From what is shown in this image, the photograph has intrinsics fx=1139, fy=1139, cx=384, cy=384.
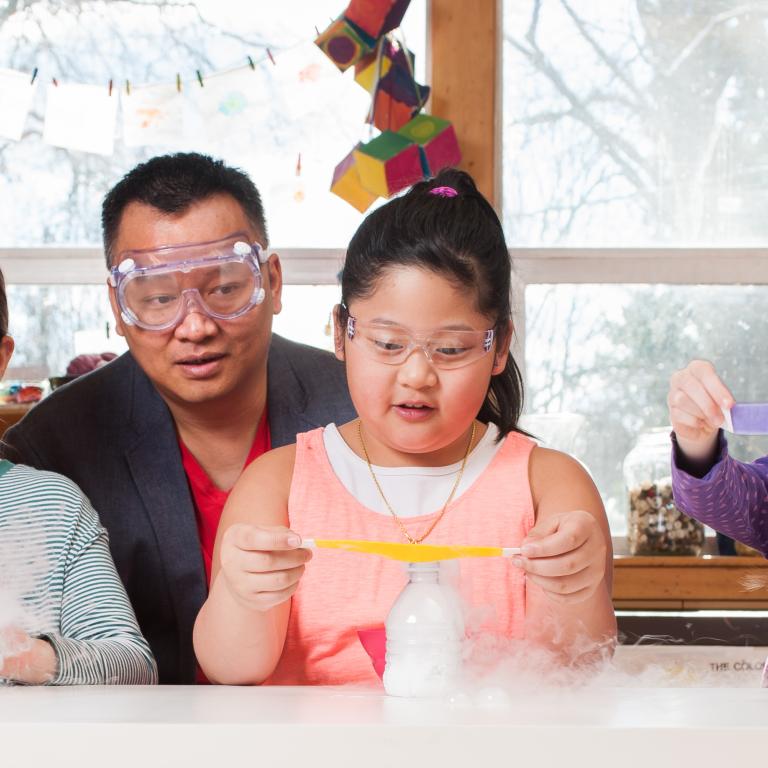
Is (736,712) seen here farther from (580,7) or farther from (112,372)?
(580,7)

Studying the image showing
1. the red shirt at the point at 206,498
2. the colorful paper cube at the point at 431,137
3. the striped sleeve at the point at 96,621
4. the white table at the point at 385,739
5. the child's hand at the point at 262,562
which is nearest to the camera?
the white table at the point at 385,739

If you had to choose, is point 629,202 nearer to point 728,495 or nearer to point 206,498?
point 206,498

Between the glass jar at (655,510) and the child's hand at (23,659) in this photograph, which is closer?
the child's hand at (23,659)

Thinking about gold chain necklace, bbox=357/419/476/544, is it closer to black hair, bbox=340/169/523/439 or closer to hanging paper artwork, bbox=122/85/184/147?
black hair, bbox=340/169/523/439

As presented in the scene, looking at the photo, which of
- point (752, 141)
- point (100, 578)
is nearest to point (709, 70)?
point (752, 141)

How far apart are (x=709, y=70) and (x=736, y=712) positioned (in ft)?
9.56

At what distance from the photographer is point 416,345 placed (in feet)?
4.27

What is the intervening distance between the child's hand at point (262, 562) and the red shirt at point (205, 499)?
2.55 feet

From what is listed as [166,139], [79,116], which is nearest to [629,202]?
[166,139]

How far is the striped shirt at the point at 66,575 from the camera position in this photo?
1.31 metres

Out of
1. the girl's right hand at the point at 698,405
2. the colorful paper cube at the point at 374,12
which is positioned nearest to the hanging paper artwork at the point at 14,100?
the colorful paper cube at the point at 374,12

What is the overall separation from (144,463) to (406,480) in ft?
2.03

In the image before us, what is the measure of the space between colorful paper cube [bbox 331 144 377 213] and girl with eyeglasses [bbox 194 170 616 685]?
159 centimetres

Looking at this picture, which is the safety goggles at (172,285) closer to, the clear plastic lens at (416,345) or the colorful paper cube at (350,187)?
the clear plastic lens at (416,345)
